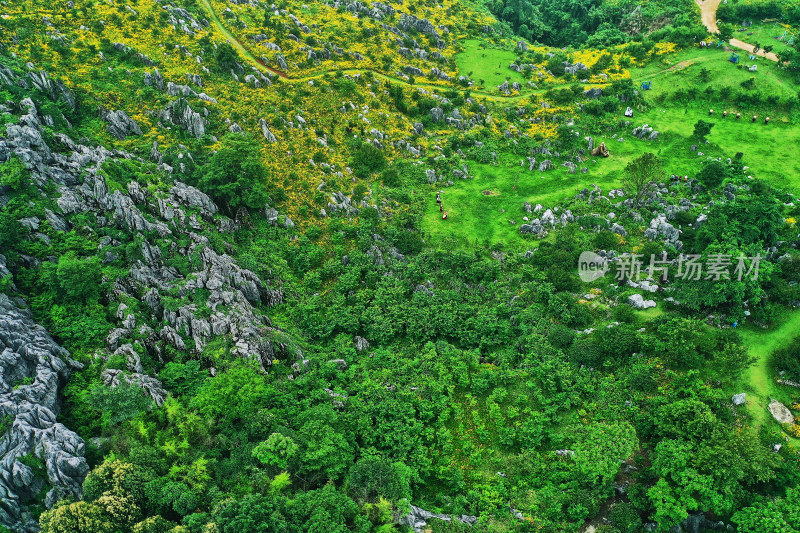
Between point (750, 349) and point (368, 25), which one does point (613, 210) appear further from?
point (368, 25)

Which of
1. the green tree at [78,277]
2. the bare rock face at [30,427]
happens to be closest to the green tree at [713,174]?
the green tree at [78,277]

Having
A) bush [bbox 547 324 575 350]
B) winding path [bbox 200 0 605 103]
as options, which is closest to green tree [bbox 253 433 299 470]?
bush [bbox 547 324 575 350]

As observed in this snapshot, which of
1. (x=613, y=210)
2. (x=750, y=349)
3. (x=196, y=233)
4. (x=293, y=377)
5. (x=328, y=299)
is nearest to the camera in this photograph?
(x=293, y=377)

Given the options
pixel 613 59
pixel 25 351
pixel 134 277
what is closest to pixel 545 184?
pixel 613 59

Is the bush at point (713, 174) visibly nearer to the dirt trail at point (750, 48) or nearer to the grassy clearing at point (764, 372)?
the grassy clearing at point (764, 372)

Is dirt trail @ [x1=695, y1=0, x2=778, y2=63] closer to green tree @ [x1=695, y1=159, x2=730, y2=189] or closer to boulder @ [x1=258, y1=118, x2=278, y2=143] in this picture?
green tree @ [x1=695, y1=159, x2=730, y2=189]

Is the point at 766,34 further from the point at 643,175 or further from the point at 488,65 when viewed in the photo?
the point at 643,175
